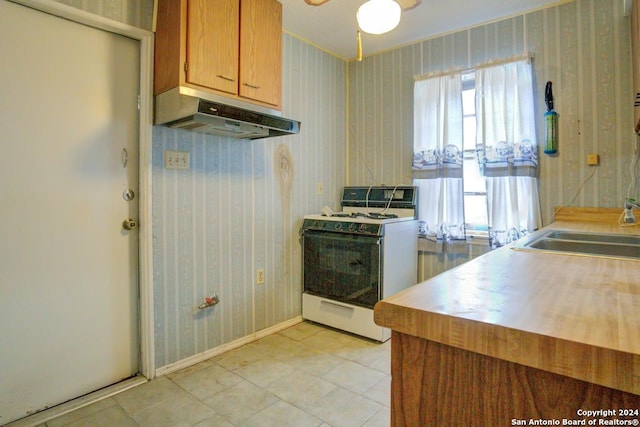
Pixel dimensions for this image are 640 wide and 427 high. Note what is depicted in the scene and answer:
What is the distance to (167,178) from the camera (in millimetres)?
2141

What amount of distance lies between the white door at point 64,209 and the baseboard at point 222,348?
7.6 inches

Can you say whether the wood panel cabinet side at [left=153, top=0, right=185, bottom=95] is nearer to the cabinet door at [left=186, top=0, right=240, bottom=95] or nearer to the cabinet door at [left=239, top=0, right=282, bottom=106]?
the cabinet door at [left=186, top=0, right=240, bottom=95]

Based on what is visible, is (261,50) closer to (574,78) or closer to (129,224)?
(129,224)

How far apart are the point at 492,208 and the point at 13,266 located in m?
2.98

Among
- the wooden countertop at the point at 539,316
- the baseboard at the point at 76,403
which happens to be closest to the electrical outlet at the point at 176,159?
the baseboard at the point at 76,403

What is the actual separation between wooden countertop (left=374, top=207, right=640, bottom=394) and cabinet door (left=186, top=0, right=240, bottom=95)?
1682 mm

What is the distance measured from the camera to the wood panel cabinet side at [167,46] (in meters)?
1.83

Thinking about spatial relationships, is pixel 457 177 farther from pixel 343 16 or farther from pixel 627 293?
pixel 627 293

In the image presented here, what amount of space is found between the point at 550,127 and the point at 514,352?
2.44 meters

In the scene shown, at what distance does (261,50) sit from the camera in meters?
2.21

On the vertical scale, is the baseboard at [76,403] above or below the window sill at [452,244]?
below

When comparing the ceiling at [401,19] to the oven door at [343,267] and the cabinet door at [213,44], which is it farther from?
the oven door at [343,267]

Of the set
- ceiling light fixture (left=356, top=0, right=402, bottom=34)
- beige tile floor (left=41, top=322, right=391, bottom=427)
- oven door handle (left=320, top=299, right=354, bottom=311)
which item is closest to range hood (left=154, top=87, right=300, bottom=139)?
ceiling light fixture (left=356, top=0, right=402, bottom=34)

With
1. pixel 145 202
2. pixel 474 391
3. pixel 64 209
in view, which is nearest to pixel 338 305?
pixel 145 202
